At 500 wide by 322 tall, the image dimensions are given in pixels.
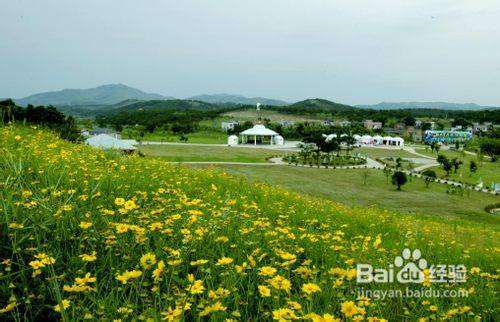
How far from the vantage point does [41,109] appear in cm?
2477

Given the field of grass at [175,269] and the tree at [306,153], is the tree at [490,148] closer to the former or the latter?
the tree at [306,153]

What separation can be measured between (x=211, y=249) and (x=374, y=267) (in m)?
1.59

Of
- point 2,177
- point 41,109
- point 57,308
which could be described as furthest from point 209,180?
point 41,109

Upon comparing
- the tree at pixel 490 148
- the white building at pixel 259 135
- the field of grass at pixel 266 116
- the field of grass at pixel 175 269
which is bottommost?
the tree at pixel 490 148

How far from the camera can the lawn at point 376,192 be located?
30188mm

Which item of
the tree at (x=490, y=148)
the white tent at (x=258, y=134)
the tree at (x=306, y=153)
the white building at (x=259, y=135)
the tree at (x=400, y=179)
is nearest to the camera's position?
the tree at (x=400, y=179)

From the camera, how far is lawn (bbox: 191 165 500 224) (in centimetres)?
3019

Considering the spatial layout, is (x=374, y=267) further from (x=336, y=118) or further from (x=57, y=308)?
(x=336, y=118)
